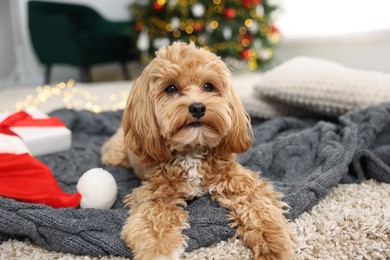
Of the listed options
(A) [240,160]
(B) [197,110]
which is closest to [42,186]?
(B) [197,110]

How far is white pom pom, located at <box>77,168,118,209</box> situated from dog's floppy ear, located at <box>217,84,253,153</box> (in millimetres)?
539

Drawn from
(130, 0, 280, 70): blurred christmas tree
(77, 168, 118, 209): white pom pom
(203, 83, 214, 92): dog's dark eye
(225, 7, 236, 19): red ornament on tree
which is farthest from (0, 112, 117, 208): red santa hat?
(225, 7, 236, 19): red ornament on tree

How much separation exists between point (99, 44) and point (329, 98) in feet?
15.1

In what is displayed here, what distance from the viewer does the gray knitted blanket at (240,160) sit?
162 cm

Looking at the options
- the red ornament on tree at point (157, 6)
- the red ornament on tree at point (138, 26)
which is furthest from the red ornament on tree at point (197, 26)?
the red ornament on tree at point (138, 26)

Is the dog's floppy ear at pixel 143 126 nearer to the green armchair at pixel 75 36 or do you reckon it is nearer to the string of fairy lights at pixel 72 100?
the string of fairy lights at pixel 72 100

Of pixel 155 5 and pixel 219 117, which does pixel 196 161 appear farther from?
pixel 155 5

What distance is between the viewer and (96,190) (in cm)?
186

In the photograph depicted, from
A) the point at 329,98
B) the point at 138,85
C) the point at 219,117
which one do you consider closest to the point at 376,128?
the point at 329,98

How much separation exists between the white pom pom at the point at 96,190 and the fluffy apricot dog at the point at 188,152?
0.33 ft

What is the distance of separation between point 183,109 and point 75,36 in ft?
17.2

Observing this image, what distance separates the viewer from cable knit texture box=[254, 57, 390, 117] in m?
2.81

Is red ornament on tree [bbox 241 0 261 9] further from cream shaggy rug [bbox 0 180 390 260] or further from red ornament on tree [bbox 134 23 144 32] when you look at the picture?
cream shaggy rug [bbox 0 180 390 260]

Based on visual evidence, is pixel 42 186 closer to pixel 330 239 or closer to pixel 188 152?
pixel 188 152
